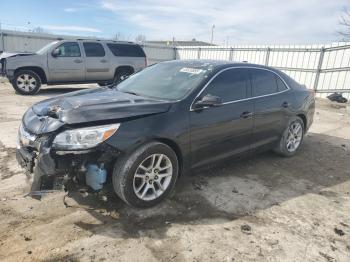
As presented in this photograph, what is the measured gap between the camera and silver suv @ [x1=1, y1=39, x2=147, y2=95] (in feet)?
37.2

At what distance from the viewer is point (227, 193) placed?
14.1 ft

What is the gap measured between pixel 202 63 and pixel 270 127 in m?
1.48

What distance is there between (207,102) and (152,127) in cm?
82

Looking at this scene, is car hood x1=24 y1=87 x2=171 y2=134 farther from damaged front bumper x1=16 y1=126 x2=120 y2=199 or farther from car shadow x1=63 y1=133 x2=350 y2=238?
car shadow x1=63 y1=133 x2=350 y2=238

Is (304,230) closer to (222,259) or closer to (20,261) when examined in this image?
(222,259)

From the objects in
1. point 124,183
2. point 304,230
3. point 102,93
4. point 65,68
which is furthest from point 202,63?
point 65,68

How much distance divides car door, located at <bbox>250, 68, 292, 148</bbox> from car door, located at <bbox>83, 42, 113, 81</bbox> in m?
8.49

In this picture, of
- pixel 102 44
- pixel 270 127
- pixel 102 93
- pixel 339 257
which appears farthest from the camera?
pixel 102 44

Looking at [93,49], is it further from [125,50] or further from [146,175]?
[146,175]

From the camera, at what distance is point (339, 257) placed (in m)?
3.11

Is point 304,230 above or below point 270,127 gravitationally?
below

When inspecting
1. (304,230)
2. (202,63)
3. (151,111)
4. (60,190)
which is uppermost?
(202,63)

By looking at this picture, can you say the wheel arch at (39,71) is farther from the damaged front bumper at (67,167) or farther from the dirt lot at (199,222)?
the damaged front bumper at (67,167)

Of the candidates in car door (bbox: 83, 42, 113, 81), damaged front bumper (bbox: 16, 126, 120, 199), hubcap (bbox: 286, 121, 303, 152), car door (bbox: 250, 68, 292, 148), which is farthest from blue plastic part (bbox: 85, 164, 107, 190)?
car door (bbox: 83, 42, 113, 81)
